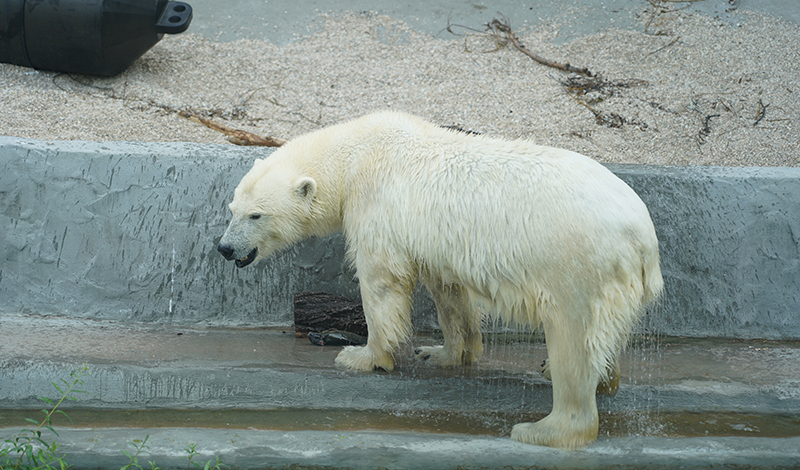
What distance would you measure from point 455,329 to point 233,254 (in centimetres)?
113

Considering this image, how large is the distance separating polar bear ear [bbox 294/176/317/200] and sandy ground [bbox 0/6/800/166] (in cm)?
187

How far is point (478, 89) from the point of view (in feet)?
18.6

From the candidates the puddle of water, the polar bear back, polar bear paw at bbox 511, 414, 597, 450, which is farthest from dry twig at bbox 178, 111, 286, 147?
polar bear paw at bbox 511, 414, 597, 450

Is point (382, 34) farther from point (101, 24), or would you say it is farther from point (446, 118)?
point (101, 24)

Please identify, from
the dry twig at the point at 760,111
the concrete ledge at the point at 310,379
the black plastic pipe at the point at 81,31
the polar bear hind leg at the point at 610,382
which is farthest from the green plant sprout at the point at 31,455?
Answer: the dry twig at the point at 760,111

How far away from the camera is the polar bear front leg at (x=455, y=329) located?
127 inches

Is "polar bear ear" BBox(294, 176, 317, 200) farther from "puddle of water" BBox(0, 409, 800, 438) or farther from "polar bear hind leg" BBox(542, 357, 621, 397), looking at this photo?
"polar bear hind leg" BBox(542, 357, 621, 397)

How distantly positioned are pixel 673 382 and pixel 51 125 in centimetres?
430

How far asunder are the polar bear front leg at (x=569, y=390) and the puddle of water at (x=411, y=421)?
0.63 feet

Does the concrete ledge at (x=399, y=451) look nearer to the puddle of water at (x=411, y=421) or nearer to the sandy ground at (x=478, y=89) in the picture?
the puddle of water at (x=411, y=421)

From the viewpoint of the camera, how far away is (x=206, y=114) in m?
5.14

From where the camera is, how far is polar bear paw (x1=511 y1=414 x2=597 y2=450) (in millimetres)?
2504

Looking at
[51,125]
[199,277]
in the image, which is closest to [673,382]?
[199,277]

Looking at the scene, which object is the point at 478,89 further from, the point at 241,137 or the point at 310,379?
the point at 310,379
